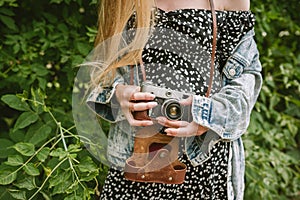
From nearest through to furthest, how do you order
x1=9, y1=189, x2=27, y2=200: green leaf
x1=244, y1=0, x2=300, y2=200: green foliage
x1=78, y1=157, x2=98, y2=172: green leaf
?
1. x1=78, y1=157, x2=98, y2=172: green leaf
2. x1=9, y1=189, x2=27, y2=200: green leaf
3. x1=244, y1=0, x2=300, y2=200: green foliage

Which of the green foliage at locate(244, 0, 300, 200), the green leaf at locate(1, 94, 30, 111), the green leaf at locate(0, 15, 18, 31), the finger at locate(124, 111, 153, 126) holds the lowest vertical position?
the green foliage at locate(244, 0, 300, 200)

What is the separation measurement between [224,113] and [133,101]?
21 cm

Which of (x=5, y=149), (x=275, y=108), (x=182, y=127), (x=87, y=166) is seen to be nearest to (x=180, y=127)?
(x=182, y=127)

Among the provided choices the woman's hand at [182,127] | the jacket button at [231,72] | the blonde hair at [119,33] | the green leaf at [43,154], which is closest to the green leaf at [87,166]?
the green leaf at [43,154]

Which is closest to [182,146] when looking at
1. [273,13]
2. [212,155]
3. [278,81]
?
[212,155]

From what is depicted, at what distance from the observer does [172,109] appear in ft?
4.84

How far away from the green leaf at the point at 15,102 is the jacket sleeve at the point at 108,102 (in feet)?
1.27

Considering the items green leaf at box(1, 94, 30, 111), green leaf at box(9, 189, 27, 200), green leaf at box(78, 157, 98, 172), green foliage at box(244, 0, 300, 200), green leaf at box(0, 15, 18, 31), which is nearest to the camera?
green leaf at box(78, 157, 98, 172)

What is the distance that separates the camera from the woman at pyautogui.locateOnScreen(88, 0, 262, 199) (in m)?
1.53

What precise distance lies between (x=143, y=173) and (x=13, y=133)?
0.71 meters

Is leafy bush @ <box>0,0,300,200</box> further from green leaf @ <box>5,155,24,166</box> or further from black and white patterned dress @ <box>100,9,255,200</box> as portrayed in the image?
black and white patterned dress @ <box>100,9,255,200</box>

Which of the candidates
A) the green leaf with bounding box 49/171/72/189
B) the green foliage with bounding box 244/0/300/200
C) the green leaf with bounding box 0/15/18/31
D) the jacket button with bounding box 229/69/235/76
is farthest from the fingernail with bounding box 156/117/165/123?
the green foliage with bounding box 244/0/300/200

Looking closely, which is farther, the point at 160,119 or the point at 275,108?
the point at 275,108

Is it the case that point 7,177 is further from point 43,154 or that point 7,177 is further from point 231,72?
point 231,72
